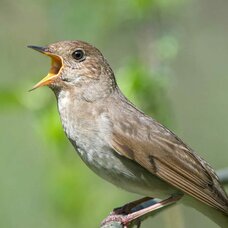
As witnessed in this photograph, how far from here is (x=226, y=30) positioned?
45.9 ft

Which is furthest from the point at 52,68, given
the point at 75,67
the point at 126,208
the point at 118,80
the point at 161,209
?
the point at 161,209

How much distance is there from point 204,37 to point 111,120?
4.50 meters

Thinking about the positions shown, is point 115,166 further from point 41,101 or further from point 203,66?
point 203,66

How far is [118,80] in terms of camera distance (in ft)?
32.2

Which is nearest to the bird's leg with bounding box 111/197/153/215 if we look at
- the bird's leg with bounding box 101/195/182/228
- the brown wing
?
the bird's leg with bounding box 101/195/182/228

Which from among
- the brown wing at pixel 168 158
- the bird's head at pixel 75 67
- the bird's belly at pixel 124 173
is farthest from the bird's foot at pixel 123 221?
the bird's head at pixel 75 67

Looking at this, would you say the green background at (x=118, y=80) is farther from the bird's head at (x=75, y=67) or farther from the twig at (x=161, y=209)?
the twig at (x=161, y=209)

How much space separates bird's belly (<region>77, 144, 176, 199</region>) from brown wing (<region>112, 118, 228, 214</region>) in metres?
0.05

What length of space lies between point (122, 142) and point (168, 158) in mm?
355

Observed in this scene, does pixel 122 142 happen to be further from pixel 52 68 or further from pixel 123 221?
pixel 52 68

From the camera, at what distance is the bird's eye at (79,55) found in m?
9.38

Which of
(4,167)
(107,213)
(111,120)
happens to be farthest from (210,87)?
(111,120)

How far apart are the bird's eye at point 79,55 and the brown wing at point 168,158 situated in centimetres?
53

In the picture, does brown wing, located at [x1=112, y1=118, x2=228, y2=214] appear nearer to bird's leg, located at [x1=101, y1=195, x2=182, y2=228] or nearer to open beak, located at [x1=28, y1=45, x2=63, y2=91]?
bird's leg, located at [x1=101, y1=195, x2=182, y2=228]
